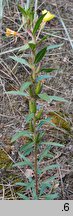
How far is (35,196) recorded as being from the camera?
185 centimetres

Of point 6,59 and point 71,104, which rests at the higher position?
point 6,59

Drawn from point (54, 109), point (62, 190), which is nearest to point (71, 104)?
point (54, 109)

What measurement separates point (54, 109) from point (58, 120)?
10 cm

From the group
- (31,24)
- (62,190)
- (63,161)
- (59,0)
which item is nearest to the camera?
(31,24)

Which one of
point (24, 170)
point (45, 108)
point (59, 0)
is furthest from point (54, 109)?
point (59, 0)

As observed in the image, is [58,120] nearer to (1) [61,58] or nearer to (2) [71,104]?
(2) [71,104]
